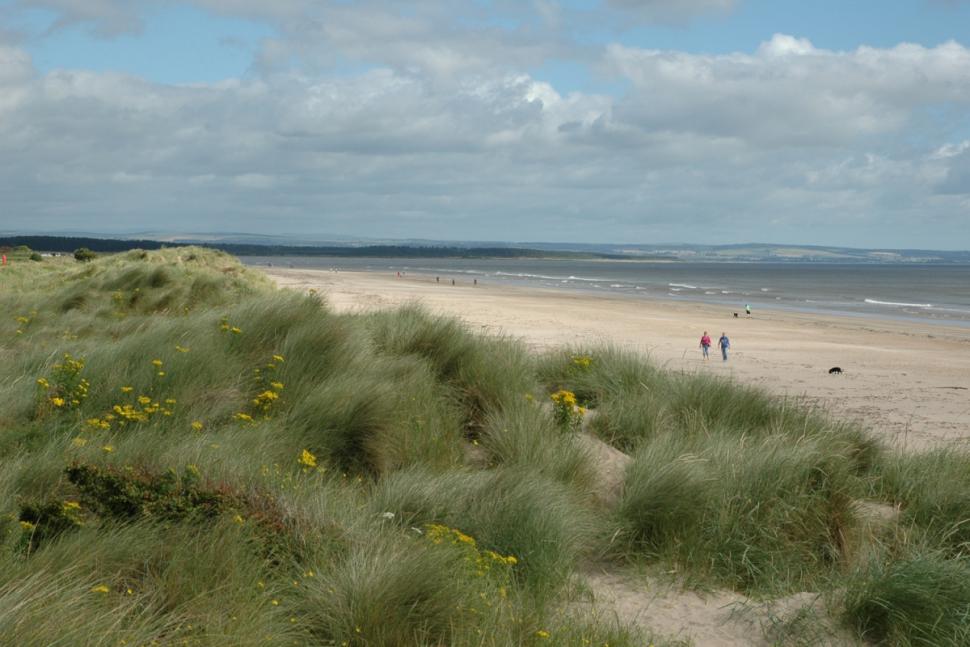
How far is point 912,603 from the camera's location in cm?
416

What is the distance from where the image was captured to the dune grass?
356 cm

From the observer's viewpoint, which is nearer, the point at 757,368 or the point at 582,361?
the point at 582,361

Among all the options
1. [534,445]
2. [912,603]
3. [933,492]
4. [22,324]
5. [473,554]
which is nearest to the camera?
[473,554]

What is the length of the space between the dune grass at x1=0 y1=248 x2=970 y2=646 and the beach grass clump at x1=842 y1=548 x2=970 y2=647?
0.04 feet

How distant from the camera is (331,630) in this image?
352cm

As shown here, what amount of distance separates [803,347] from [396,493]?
2566 centimetres

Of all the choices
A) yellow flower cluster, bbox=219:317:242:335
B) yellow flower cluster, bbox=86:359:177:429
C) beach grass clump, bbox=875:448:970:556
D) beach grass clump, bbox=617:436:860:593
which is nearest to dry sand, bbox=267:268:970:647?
beach grass clump, bbox=617:436:860:593

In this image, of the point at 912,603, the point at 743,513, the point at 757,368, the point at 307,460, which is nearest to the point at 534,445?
the point at 743,513

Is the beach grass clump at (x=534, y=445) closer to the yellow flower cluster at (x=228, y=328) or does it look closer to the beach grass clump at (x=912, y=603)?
the beach grass clump at (x=912, y=603)

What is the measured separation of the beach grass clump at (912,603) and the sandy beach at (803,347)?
2.86 meters

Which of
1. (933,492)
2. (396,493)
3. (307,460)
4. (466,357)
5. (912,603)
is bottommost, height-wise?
(912,603)

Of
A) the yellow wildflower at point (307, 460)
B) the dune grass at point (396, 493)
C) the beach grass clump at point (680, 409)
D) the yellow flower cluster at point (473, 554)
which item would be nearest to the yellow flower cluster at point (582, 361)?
the beach grass clump at point (680, 409)

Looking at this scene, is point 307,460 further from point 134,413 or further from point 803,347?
point 803,347

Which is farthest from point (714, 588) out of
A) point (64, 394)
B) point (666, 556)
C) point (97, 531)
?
point (64, 394)
